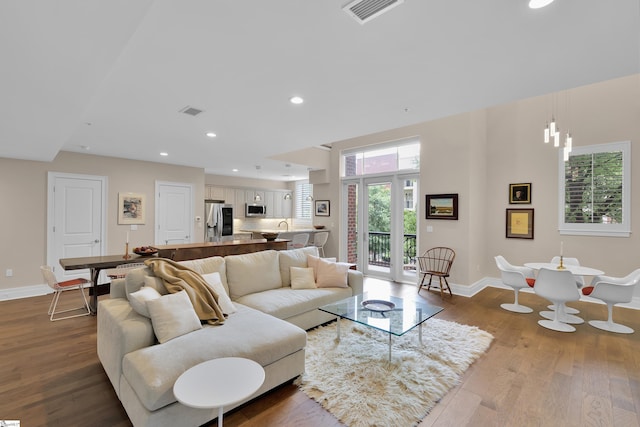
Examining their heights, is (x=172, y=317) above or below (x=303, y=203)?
below

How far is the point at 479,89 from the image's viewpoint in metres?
2.61

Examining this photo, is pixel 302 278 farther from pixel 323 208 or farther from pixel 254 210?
pixel 254 210

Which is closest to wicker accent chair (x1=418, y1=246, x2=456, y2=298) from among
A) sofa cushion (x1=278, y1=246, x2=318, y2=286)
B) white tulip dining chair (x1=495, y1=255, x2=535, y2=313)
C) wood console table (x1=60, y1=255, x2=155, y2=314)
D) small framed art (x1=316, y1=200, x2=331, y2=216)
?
white tulip dining chair (x1=495, y1=255, x2=535, y2=313)

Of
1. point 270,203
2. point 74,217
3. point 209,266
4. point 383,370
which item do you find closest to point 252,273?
point 209,266

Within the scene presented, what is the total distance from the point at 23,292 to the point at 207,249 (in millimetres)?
3573

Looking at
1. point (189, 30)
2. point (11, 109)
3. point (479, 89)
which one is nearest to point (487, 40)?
point (479, 89)

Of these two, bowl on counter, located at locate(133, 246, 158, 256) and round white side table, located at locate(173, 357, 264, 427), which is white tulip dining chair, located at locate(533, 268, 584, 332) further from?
bowl on counter, located at locate(133, 246, 158, 256)

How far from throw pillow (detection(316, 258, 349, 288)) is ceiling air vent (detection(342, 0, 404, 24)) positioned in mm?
2847

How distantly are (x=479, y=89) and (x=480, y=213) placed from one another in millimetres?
3427

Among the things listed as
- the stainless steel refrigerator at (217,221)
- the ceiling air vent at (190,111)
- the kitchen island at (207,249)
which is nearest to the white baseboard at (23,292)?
the kitchen island at (207,249)

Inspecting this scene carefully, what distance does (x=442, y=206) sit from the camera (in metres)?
5.29

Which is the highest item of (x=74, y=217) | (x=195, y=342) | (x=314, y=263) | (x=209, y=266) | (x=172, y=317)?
(x=74, y=217)

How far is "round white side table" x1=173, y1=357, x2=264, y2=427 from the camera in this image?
1.42 meters

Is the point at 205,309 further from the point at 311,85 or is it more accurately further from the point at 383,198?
the point at 383,198
